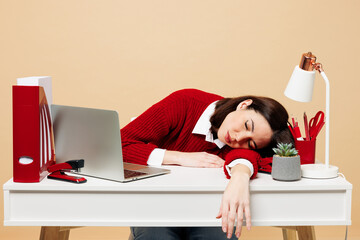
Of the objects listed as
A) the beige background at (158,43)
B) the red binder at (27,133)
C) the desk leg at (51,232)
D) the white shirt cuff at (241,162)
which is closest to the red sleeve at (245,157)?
the white shirt cuff at (241,162)

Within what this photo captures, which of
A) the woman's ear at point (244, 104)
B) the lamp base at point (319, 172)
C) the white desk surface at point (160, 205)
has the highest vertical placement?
the woman's ear at point (244, 104)

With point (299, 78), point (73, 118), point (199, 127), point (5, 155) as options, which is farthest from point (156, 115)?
point (5, 155)

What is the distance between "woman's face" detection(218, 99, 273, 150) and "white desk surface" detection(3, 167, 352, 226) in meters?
0.28

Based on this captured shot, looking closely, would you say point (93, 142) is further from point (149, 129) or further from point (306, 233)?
point (306, 233)

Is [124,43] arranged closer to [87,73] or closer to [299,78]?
[87,73]

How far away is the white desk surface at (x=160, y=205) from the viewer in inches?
45.6

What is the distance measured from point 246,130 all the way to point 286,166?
254 mm

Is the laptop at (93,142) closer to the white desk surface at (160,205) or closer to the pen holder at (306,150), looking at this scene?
the white desk surface at (160,205)

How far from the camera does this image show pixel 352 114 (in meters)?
2.74

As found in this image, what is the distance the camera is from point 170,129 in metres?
1.72

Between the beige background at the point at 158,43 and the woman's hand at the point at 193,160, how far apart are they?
1.25m

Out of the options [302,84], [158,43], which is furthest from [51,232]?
[158,43]

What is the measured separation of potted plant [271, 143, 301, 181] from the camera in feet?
3.92

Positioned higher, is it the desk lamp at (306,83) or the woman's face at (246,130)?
the desk lamp at (306,83)
